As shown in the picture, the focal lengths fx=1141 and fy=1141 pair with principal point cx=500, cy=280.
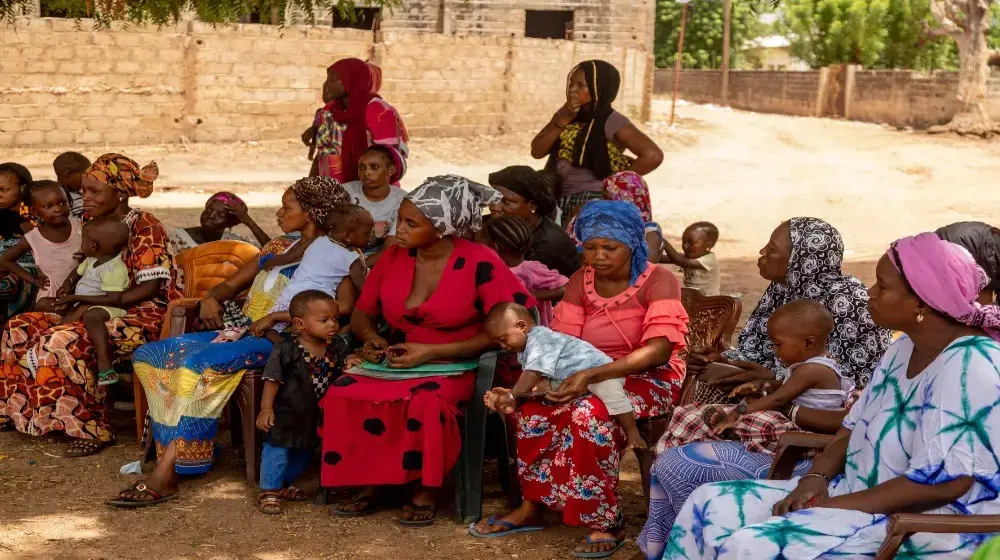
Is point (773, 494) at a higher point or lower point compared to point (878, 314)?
lower

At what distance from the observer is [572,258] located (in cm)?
589

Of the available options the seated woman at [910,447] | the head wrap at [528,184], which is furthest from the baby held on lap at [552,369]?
the head wrap at [528,184]

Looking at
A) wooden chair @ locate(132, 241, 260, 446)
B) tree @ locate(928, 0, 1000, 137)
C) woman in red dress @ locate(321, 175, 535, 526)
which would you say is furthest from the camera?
tree @ locate(928, 0, 1000, 137)

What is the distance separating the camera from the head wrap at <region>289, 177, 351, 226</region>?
5531 millimetres

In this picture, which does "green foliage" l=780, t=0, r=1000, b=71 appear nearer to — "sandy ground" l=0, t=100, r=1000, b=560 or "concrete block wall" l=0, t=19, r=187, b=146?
"sandy ground" l=0, t=100, r=1000, b=560

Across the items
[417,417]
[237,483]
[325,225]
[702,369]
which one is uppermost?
[325,225]

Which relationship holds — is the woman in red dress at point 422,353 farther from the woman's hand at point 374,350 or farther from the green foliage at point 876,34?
the green foliage at point 876,34

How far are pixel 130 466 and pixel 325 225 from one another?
57.5 inches

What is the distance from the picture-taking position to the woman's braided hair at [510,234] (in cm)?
556

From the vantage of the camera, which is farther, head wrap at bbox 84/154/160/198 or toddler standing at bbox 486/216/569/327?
head wrap at bbox 84/154/160/198

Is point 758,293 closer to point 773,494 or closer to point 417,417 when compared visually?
point 417,417

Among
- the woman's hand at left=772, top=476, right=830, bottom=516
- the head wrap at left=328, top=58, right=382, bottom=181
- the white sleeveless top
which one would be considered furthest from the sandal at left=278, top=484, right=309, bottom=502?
the head wrap at left=328, top=58, right=382, bottom=181

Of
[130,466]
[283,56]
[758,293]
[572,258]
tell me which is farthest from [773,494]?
[283,56]

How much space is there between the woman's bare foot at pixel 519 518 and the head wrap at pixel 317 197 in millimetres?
1808
